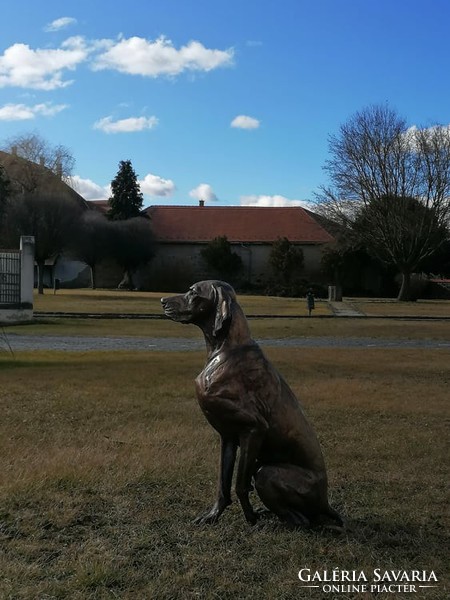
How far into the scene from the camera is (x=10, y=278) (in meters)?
24.5

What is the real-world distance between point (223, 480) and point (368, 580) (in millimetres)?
983

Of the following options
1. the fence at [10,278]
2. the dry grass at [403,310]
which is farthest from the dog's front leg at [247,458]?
the dry grass at [403,310]

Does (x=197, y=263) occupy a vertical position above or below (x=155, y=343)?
above

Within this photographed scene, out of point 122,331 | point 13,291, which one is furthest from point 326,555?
point 13,291

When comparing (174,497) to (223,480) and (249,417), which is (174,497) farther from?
Answer: (249,417)

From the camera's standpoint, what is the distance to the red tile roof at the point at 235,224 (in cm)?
6006

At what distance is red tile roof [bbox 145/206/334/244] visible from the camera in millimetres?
60062

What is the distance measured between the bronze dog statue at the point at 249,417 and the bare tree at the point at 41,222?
42768 mm

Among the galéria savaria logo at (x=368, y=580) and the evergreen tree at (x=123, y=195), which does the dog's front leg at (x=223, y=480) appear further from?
the evergreen tree at (x=123, y=195)

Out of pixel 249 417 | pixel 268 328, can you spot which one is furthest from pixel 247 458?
pixel 268 328

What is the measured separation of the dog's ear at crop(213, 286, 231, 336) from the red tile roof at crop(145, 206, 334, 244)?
5478 cm

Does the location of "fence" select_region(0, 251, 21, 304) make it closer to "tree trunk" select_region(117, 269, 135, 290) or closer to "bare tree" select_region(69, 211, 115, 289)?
"bare tree" select_region(69, 211, 115, 289)

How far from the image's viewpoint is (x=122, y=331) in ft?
67.4

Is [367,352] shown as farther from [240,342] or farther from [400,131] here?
[400,131]
